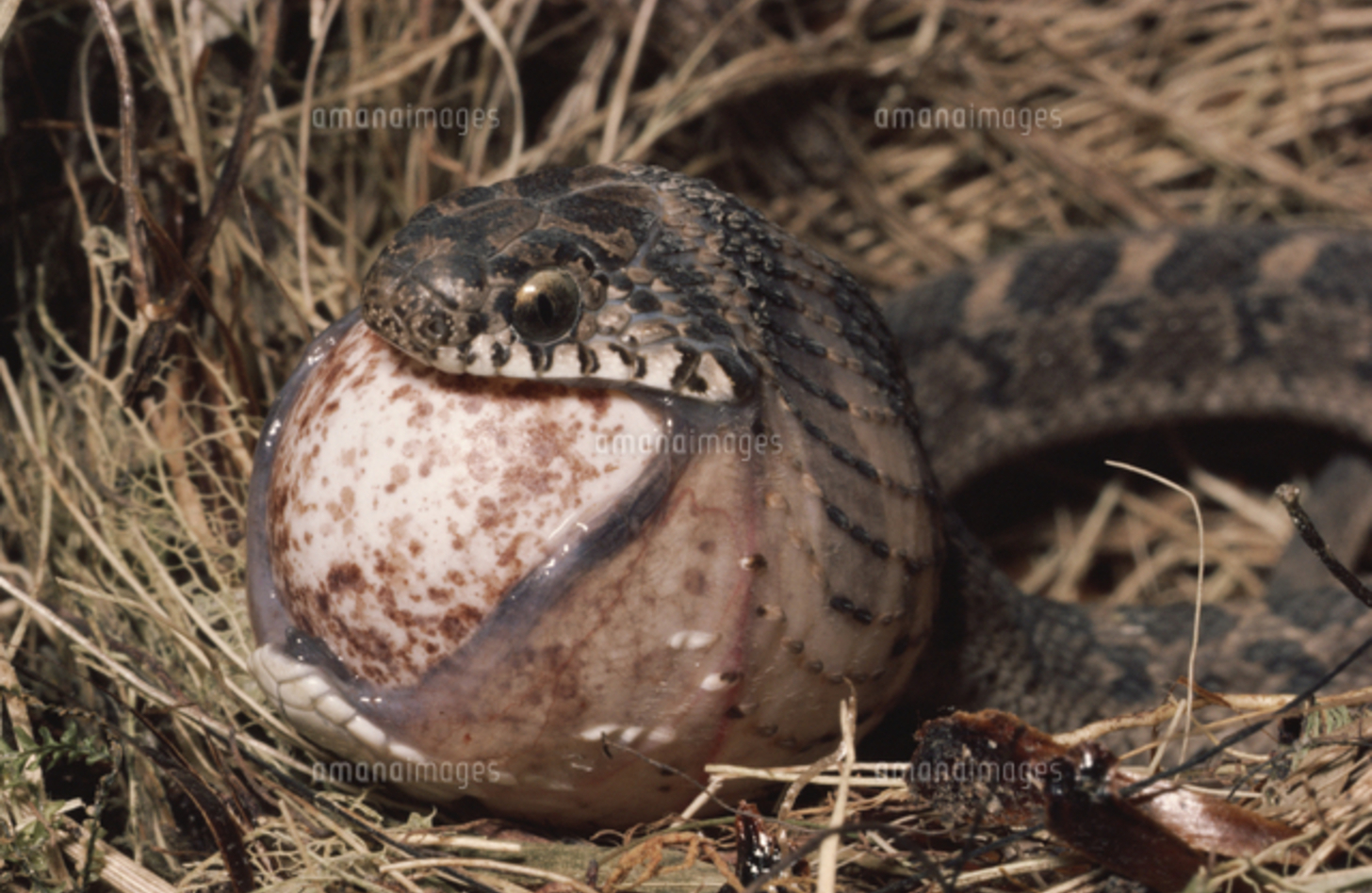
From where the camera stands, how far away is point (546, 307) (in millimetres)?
1494

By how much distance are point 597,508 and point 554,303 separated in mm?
262

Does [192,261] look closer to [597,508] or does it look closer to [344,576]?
[344,576]

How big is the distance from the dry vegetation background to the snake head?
685mm

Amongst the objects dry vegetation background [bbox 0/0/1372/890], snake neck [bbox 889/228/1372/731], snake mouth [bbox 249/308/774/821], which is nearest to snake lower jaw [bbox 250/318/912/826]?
snake mouth [bbox 249/308/774/821]

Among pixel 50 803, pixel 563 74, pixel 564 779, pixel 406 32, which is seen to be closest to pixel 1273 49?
pixel 563 74

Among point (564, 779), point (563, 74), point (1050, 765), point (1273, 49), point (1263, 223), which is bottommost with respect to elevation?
point (564, 779)

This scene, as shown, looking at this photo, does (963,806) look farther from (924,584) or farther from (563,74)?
(563,74)

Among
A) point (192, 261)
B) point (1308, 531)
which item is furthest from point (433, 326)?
point (1308, 531)

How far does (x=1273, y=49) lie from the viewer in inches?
144

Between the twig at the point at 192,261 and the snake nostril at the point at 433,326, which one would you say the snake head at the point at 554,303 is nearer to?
the snake nostril at the point at 433,326

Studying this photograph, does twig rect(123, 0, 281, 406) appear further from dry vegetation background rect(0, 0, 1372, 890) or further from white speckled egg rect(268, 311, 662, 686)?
white speckled egg rect(268, 311, 662, 686)

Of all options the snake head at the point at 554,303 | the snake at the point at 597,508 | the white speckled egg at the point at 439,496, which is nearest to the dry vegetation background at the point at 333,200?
the snake at the point at 597,508

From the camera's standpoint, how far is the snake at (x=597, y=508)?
1.50 m

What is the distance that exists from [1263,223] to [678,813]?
9.03 feet
